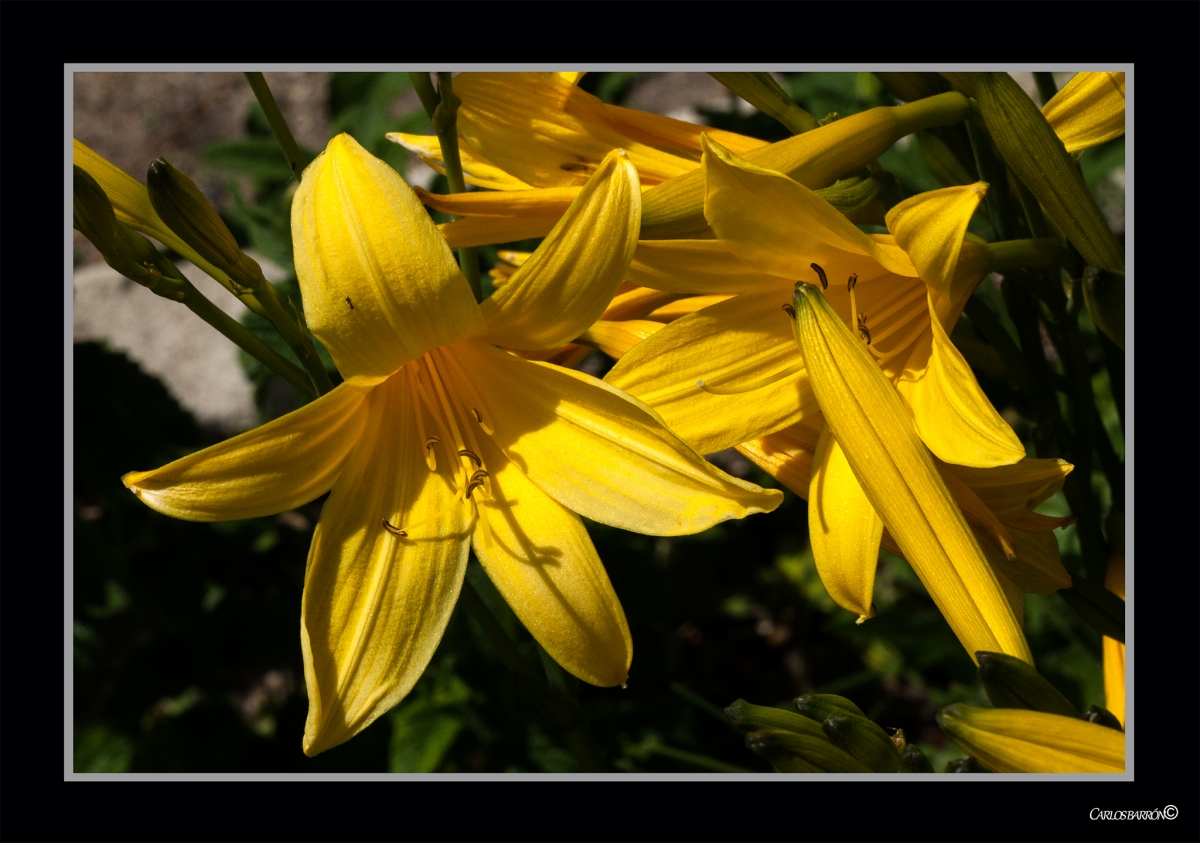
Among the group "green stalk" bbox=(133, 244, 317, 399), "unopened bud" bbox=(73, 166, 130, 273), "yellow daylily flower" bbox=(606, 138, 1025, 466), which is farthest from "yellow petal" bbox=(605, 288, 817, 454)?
"unopened bud" bbox=(73, 166, 130, 273)

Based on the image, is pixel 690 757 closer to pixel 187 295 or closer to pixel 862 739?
pixel 862 739

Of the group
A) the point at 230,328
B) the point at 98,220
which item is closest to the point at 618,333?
the point at 230,328

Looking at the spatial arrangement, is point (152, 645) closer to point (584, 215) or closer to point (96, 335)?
point (96, 335)

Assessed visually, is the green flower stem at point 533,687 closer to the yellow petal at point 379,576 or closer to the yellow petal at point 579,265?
the yellow petal at point 379,576

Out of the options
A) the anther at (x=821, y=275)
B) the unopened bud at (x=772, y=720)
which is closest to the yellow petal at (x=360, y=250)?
the anther at (x=821, y=275)

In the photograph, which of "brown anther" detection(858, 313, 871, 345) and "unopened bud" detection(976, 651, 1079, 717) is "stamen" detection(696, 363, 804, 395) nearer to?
"brown anther" detection(858, 313, 871, 345)
